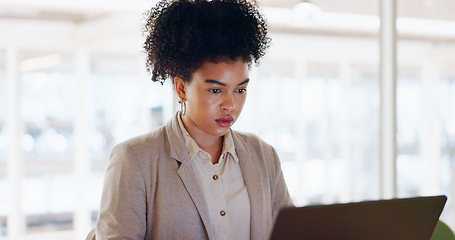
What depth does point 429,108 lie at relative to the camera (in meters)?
3.65

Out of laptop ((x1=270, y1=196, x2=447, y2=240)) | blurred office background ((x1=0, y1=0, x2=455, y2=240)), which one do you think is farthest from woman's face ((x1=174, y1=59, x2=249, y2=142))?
blurred office background ((x1=0, y1=0, x2=455, y2=240))

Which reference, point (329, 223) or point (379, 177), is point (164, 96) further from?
point (329, 223)

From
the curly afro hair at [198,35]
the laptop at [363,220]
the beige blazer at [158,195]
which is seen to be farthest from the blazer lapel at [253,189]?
the laptop at [363,220]

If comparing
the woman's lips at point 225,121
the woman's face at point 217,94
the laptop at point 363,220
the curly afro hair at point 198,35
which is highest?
the curly afro hair at point 198,35

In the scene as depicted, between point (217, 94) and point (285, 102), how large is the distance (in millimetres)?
2277

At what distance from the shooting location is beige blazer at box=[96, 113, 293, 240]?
152 centimetres

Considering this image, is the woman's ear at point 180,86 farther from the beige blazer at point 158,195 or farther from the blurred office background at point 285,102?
the blurred office background at point 285,102

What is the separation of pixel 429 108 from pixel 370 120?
Result: 1.24 ft

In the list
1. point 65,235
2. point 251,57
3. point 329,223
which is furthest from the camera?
point 65,235

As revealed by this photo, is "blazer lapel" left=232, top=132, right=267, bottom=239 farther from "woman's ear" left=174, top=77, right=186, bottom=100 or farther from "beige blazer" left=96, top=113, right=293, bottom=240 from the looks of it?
"woman's ear" left=174, top=77, right=186, bottom=100

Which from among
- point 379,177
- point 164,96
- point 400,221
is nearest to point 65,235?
point 164,96

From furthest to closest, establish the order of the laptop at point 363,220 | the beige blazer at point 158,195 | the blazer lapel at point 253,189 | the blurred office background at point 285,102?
the blurred office background at point 285,102
the blazer lapel at point 253,189
the beige blazer at point 158,195
the laptop at point 363,220

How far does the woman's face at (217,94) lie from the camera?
1581 millimetres

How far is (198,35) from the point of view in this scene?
1.62 metres
